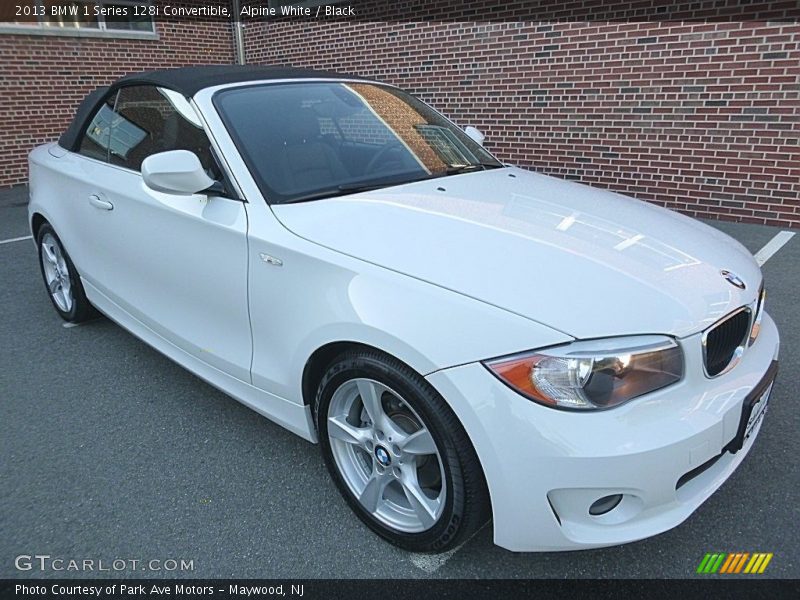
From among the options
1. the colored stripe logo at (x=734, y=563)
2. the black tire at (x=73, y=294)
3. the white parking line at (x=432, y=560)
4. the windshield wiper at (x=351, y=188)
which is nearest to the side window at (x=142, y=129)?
the windshield wiper at (x=351, y=188)

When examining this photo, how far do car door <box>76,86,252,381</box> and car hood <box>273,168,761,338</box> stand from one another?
1.29 ft

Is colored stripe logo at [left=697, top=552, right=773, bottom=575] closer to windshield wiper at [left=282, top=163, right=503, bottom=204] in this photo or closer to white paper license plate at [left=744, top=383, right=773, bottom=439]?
white paper license plate at [left=744, top=383, right=773, bottom=439]

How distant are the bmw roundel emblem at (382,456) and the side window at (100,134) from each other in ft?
7.99

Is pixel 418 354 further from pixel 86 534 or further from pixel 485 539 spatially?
pixel 86 534

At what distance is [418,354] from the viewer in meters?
1.78

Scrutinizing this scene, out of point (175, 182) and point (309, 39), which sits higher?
point (309, 39)

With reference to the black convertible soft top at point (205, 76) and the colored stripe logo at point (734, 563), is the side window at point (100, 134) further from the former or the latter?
the colored stripe logo at point (734, 563)

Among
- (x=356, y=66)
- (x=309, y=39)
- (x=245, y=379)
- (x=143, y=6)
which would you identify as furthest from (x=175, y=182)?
(x=143, y=6)

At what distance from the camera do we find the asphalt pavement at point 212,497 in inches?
81.9

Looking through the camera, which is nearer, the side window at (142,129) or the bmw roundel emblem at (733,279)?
the bmw roundel emblem at (733,279)

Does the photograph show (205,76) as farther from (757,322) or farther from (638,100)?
(638,100)

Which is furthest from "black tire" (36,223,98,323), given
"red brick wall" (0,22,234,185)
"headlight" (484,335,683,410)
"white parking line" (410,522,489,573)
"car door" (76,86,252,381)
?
"red brick wall" (0,22,234,185)

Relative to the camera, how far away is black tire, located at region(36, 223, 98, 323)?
12.6 ft

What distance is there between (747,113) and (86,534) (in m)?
6.48
